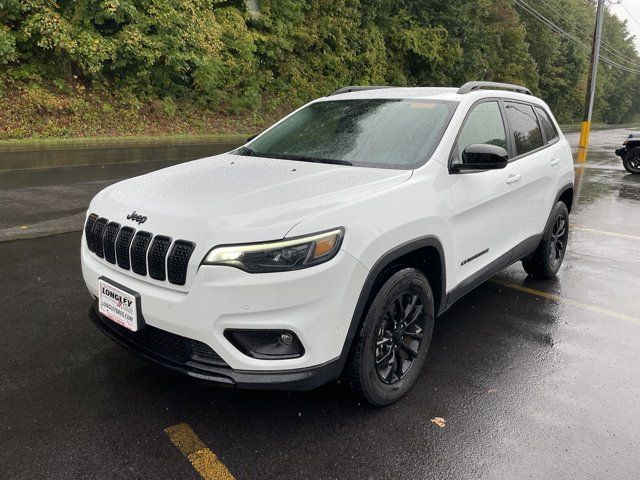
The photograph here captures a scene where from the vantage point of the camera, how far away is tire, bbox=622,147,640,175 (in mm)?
14019

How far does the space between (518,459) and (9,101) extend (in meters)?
18.8

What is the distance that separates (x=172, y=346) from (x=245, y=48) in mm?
21688

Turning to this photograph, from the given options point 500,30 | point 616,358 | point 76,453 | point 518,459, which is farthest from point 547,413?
point 500,30

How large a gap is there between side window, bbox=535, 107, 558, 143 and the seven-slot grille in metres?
3.85

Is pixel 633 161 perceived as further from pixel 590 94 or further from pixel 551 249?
pixel 551 249

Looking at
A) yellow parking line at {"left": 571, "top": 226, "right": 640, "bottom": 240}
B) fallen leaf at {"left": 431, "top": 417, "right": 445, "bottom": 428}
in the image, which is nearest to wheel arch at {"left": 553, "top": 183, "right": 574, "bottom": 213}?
yellow parking line at {"left": 571, "top": 226, "right": 640, "bottom": 240}

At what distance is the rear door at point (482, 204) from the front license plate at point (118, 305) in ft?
6.17

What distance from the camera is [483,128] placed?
3.84 meters

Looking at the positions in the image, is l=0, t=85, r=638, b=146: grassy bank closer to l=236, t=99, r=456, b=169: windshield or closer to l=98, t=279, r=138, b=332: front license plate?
l=236, t=99, r=456, b=169: windshield

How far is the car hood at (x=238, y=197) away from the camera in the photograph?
7.98 feet

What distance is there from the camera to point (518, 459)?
8.55 ft

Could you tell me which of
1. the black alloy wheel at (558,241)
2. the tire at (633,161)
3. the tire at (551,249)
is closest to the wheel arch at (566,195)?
the tire at (551,249)

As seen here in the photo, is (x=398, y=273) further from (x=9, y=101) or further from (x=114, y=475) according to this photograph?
(x=9, y=101)

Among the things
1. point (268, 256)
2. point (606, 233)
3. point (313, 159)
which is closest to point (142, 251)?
point (268, 256)
